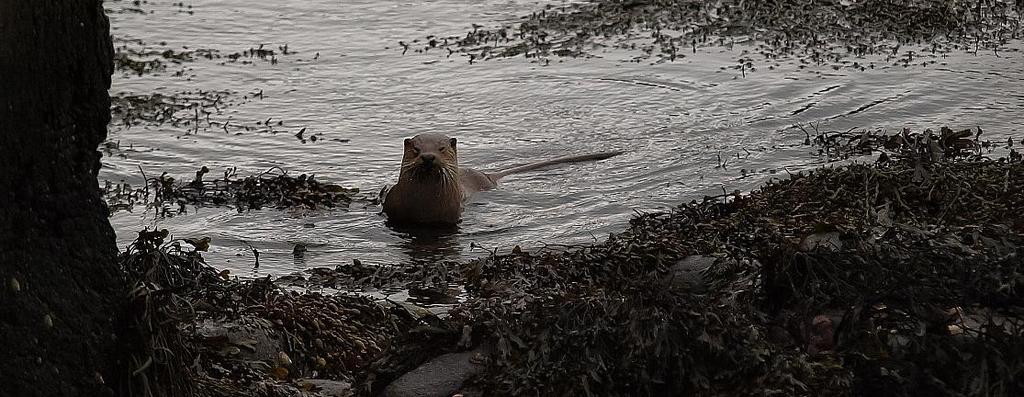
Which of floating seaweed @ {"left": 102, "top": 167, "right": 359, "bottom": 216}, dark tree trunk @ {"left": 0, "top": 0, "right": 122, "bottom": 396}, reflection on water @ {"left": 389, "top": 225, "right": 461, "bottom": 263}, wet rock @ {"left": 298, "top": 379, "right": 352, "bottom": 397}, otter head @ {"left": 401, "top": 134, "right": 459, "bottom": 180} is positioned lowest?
reflection on water @ {"left": 389, "top": 225, "right": 461, "bottom": 263}

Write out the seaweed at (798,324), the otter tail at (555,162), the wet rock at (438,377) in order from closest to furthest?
the seaweed at (798,324) → the wet rock at (438,377) → the otter tail at (555,162)

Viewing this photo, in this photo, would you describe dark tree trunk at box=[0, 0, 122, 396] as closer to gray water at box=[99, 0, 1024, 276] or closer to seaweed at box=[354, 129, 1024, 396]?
seaweed at box=[354, 129, 1024, 396]

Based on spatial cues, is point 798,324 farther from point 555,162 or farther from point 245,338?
point 555,162

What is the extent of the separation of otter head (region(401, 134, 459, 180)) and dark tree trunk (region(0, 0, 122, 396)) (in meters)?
4.83

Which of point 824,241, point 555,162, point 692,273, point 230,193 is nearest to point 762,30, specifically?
point 555,162

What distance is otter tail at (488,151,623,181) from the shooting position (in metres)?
10.2

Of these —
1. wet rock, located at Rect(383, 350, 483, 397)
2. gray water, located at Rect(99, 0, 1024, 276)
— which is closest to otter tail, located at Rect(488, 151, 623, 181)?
gray water, located at Rect(99, 0, 1024, 276)

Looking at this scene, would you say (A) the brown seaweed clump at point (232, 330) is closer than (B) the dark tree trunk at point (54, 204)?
No

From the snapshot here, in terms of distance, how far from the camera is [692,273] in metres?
5.84

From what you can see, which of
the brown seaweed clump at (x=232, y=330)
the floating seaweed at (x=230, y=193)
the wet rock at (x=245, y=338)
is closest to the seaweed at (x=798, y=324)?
the brown seaweed clump at (x=232, y=330)

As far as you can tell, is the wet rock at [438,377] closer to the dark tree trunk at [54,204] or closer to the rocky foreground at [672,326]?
the rocky foreground at [672,326]

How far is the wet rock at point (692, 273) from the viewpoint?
221 inches

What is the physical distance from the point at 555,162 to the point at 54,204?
266 inches

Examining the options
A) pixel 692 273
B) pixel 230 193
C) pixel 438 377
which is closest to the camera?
pixel 438 377
